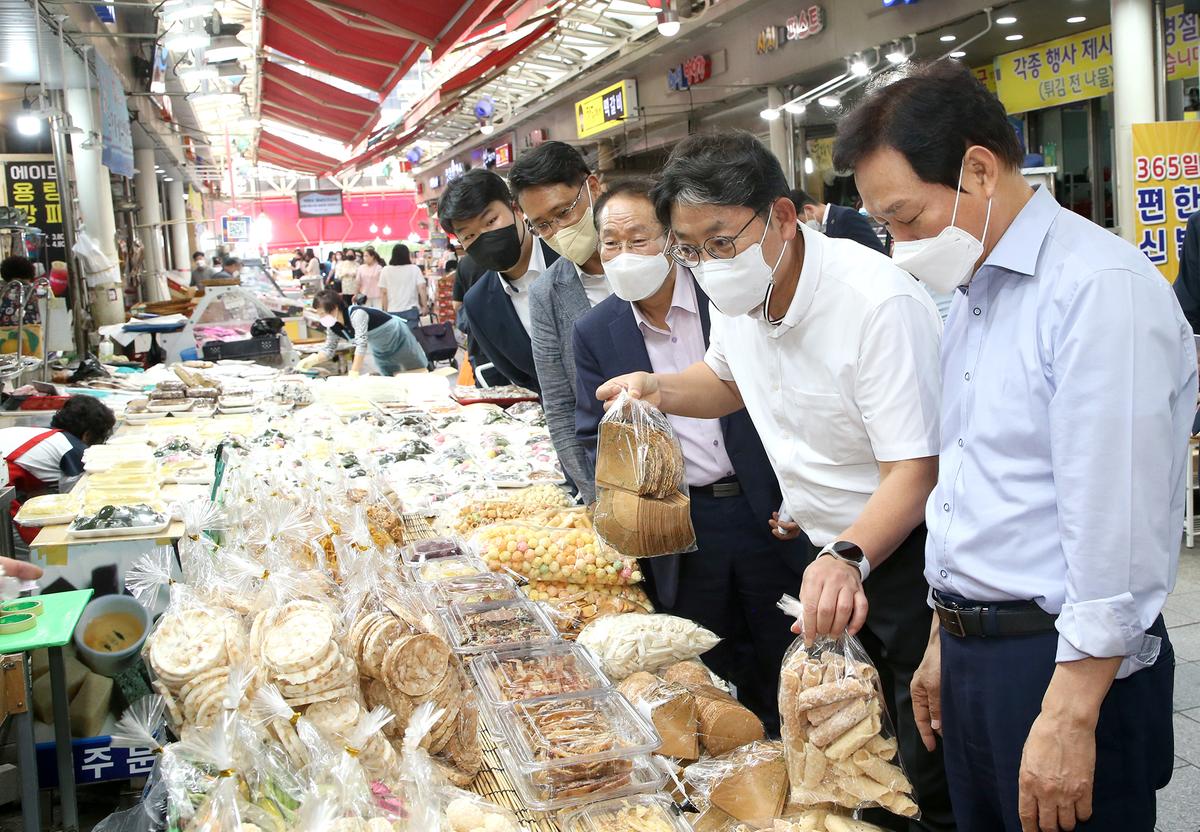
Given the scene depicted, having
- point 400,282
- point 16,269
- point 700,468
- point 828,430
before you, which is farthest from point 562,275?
point 400,282

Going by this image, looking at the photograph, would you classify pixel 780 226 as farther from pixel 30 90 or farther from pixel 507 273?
pixel 30 90

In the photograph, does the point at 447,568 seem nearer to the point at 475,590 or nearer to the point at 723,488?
the point at 475,590

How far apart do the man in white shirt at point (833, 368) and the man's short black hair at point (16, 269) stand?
6923 millimetres

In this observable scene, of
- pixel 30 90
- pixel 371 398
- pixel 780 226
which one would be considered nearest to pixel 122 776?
pixel 780 226

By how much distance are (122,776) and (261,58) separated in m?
12.7

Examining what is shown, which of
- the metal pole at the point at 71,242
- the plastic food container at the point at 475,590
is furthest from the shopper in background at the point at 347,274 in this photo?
the plastic food container at the point at 475,590

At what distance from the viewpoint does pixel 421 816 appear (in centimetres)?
134

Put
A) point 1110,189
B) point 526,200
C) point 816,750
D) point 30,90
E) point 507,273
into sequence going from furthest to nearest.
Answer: point 30,90, point 1110,189, point 507,273, point 526,200, point 816,750

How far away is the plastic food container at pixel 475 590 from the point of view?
2148 mm

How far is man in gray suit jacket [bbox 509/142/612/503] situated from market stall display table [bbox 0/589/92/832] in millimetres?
1415

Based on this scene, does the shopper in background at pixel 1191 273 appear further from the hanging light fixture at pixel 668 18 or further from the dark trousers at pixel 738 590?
the hanging light fixture at pixel 668 18

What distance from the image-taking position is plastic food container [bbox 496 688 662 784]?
1.48 meters

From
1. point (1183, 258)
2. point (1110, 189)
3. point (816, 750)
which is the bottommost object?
point (816, 750)

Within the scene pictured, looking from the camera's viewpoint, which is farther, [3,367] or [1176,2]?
[3,367]
